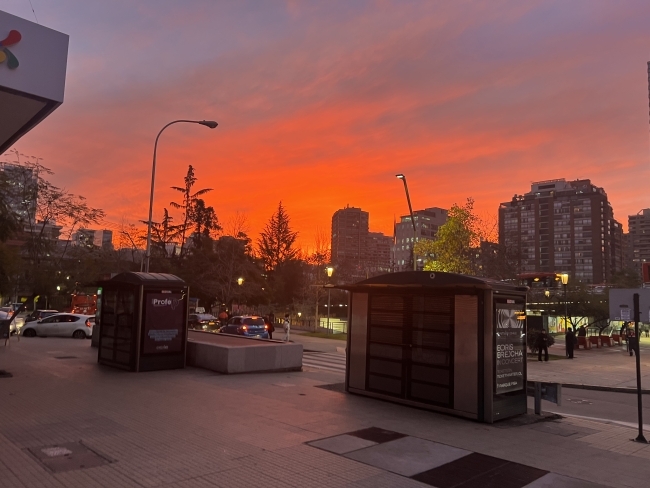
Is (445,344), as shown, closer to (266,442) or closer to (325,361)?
(266,442)

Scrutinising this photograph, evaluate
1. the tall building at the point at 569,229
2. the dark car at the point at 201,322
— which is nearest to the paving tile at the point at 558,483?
the dark car at the point at 201,322

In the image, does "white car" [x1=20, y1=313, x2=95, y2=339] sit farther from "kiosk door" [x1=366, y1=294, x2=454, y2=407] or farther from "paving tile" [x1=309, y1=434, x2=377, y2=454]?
"paving tile" [x1=309, y1=434, x2=377, y2=454]

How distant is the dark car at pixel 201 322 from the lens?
4019 cm

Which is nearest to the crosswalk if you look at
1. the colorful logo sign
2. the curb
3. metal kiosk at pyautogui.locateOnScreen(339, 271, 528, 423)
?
metal kiosk at pyautogui.locateOnScreen(339, 271, 528, 423)

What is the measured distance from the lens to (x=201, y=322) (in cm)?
4138

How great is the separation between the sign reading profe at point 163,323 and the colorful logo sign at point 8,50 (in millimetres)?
8634

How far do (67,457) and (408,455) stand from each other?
458cm

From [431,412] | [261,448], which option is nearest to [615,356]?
[431,412]

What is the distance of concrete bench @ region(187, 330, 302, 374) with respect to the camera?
14.8 meters

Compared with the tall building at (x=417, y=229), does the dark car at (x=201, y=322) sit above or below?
below

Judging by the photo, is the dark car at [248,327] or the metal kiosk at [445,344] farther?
the dark car at [248,327]

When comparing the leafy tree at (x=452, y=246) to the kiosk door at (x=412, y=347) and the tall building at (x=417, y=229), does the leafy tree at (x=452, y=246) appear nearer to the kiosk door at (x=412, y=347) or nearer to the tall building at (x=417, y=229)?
the kiosk door at (x=412, y=347)

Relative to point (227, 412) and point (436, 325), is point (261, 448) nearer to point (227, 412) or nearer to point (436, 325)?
point (227, 412)

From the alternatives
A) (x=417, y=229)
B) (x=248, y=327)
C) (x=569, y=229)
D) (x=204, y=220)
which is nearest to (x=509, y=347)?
(x=248, y=327)
